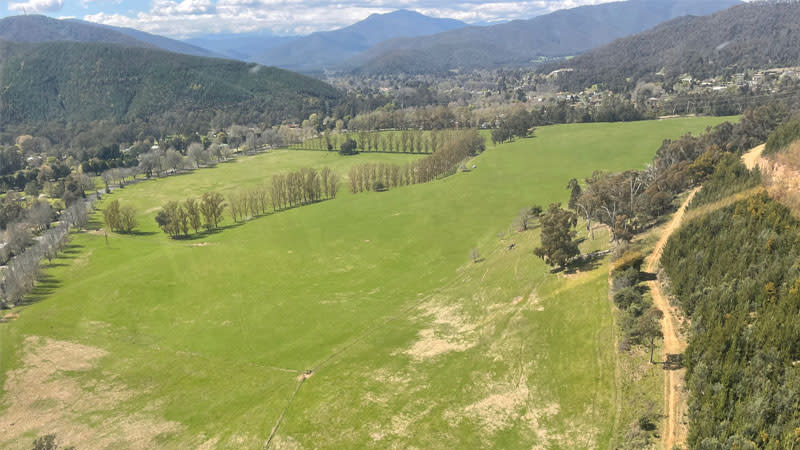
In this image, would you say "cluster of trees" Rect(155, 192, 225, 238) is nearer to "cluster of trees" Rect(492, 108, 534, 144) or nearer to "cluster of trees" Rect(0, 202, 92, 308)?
"cluster of trees" Rect(0, 202, 92, 308)

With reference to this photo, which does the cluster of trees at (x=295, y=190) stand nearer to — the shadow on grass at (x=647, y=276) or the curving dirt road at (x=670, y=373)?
the curving dirt road at (x=670, y=373)

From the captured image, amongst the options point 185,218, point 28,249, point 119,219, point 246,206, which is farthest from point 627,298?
point 119,219

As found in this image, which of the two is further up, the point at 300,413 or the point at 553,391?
the point at 553,391

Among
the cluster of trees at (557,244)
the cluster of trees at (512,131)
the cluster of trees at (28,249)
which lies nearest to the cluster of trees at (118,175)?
the cluster of trees at (28,249)

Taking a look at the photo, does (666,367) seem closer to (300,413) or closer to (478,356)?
(478,356)

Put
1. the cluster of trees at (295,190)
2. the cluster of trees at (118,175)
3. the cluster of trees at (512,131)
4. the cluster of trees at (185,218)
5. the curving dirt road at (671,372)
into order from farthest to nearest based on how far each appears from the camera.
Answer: the cluster of trees at (512,131)
the cluster of trees at (118,175)
the cluster of trees at (295,190)
the cluster of trees at (185,218)
the curving dirt road at (671,372)

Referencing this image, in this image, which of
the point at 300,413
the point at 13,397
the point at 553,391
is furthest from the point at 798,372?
the point at 13,397
